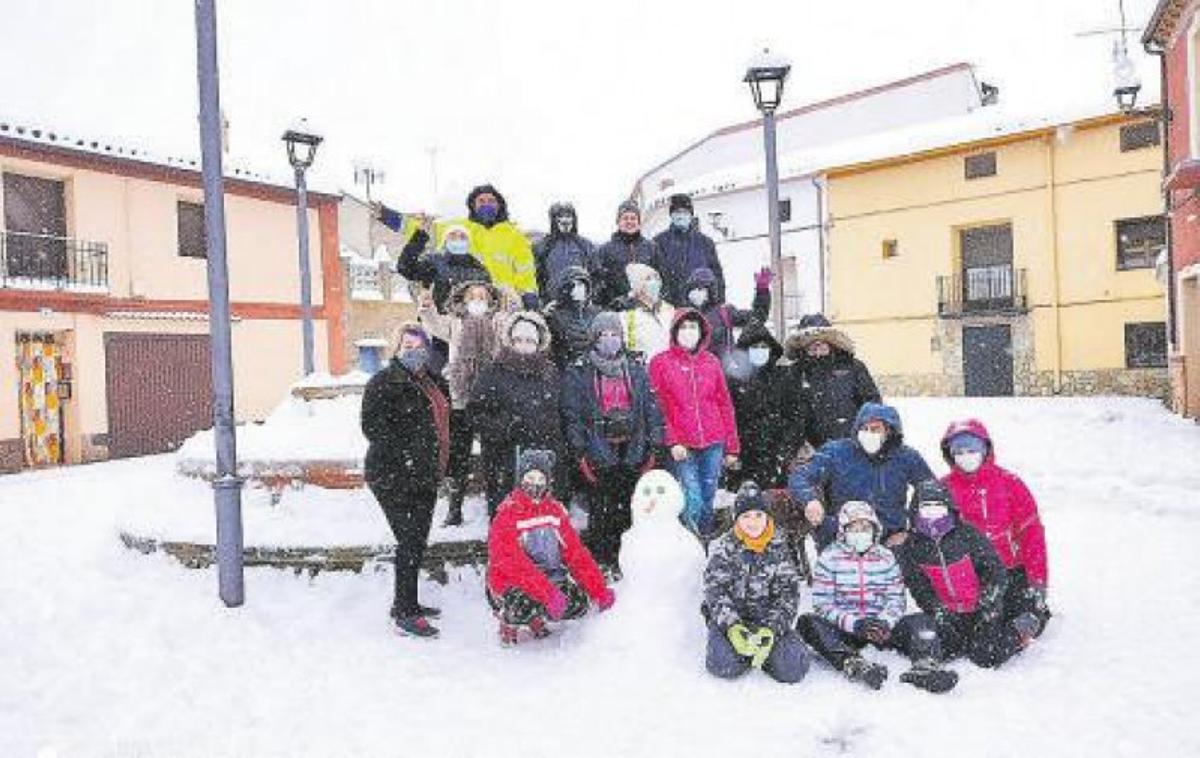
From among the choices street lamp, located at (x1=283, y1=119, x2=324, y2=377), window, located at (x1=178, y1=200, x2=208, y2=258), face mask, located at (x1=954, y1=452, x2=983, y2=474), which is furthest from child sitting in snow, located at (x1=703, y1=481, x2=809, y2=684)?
window, located at (x1=178, y1=200, x2=208, y2=258)

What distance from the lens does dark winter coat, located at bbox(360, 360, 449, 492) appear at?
5527 mm

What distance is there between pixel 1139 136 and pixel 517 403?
20.7m

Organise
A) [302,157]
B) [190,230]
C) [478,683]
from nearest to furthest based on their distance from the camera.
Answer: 1. [478,683]
2. [302,157]
3. [190,230]

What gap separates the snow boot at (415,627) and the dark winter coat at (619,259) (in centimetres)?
289

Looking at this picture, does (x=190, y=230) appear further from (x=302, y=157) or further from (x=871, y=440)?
(x=871, y=440)

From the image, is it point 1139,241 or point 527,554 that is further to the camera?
point 1139,241

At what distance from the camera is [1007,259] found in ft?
78.3

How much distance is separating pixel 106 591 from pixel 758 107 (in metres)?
5.70

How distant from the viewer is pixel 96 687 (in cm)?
487

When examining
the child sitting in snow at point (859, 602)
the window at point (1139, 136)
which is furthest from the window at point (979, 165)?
the child sitting in snow at point (859, 602)

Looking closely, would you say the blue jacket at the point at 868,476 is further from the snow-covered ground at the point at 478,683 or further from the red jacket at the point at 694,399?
the snow-covered ground at the point at 478,683

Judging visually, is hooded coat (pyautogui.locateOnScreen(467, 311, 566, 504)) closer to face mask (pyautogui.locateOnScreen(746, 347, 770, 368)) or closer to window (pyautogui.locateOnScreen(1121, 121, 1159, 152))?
face mask (pyautogui.locateOnScreen(746, 347, 770, 368))

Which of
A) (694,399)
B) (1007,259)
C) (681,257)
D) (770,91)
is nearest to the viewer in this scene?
(694,399)

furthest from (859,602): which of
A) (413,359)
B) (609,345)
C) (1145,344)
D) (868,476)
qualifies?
(1145,344)
